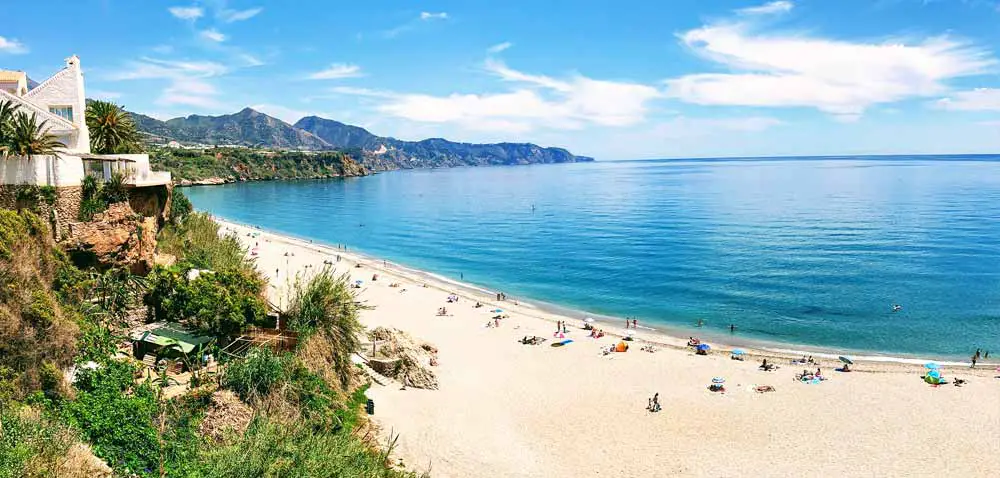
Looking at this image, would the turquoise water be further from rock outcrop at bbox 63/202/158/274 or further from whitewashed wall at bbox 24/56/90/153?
whitewashed wall at bbox 24/56/90/153

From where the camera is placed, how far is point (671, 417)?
26.0m

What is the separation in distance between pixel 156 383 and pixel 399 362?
12.1 metres

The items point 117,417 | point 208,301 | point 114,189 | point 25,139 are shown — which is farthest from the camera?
point 114,189

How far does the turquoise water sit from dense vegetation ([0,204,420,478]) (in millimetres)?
28411

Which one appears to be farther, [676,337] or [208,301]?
[676,337]

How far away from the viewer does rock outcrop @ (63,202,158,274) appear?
20.4m

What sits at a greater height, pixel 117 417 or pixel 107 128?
pixel 107 128

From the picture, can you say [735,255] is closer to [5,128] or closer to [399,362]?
[399,362]

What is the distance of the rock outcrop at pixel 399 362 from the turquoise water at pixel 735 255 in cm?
2019

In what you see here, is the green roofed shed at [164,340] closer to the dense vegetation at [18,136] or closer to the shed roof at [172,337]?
the shed roof at [172,337]

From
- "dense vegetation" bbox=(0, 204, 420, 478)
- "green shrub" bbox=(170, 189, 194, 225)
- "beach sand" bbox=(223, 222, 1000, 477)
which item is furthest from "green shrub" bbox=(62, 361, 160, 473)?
"green shrub" bbox=(170, 189, 194, 225)

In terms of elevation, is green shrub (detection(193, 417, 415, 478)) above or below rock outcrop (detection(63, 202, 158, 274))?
below

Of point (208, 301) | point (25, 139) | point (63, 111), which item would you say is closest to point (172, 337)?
point (208, 301)

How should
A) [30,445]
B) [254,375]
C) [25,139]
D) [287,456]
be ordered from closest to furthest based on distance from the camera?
[30,445] < [287,456] < [254,375] < [25,139]
